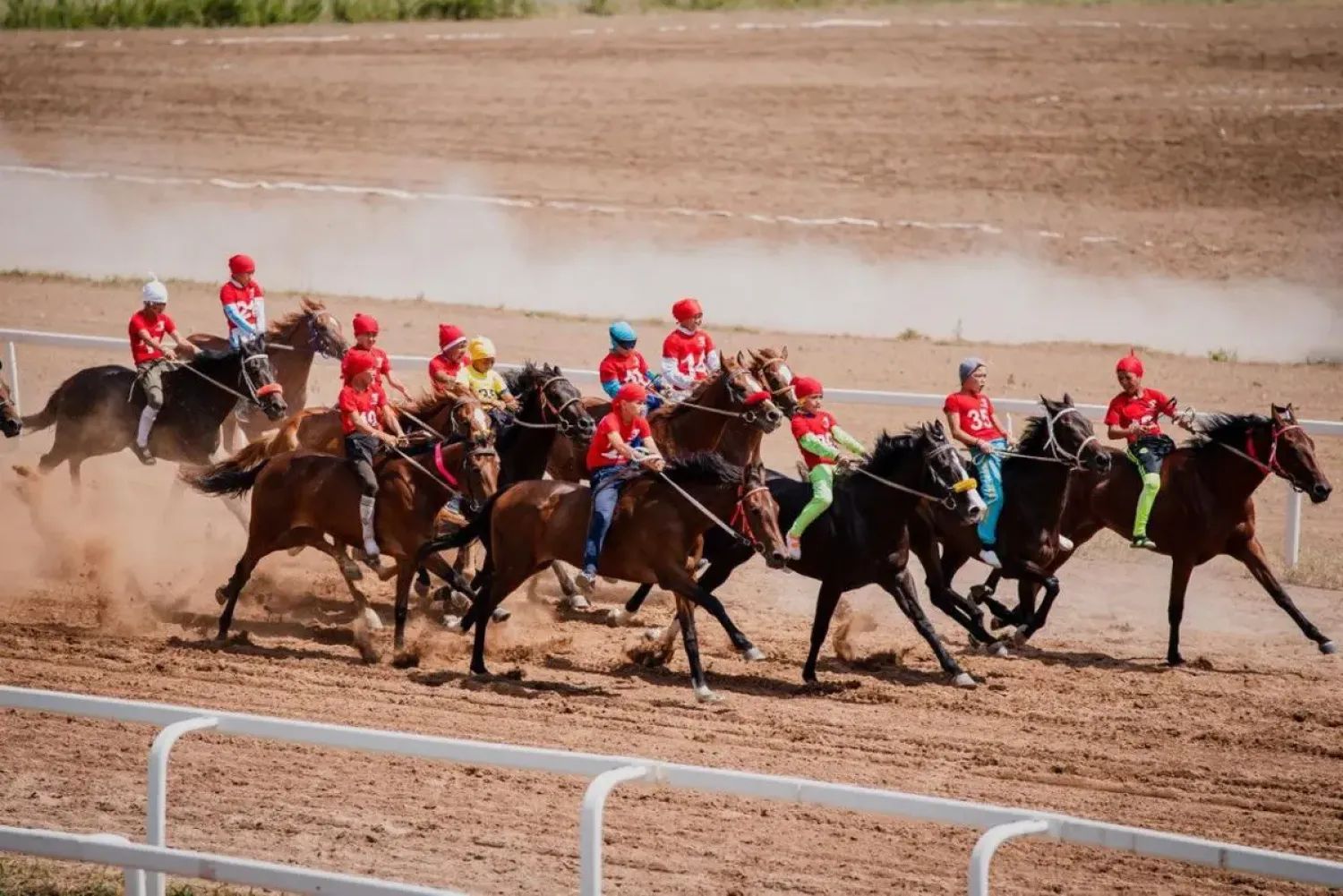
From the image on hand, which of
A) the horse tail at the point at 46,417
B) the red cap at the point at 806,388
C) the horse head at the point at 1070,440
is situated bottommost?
the horse tail at the point at 46,417

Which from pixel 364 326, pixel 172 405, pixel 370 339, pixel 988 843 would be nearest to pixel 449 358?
pixel 370 339

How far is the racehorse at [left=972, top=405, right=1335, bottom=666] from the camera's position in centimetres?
1467

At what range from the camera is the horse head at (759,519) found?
12977 mm

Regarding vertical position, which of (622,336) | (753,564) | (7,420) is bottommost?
(753,564)

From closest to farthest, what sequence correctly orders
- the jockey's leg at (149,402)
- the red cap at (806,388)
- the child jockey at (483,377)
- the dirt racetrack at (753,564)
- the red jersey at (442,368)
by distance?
the dirt racetrack at (753,564) → the red cap at (806,388) → the child jockey at (483,377) → the red jersey at (442,368) → the jockey's leg at (149,402)

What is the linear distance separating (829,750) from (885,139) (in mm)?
21605

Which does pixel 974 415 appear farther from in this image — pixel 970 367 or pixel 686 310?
pixel 686 310

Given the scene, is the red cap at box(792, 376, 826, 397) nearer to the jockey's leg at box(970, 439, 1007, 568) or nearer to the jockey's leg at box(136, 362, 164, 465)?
the jockey's leg at box(970, 439, 1007, 568)

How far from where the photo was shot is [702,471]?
43.7ft

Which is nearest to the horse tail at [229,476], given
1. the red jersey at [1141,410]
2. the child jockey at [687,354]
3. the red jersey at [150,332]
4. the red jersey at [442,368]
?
the red jersey at [442,368]

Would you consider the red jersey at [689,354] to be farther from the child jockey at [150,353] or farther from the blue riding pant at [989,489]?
the child jockey at [150,353]

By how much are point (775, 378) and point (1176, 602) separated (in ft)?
11.6

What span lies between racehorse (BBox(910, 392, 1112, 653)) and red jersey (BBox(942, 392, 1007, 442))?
0.24m

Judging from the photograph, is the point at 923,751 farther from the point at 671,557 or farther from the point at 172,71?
the point at 172,71
